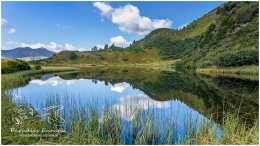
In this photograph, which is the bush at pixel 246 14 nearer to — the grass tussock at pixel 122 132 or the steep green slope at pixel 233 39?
the steep green slope at pixel 233 39

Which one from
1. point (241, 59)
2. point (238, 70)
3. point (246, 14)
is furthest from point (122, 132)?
point (246, 14)

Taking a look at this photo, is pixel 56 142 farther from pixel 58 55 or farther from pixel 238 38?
pixel 58 55

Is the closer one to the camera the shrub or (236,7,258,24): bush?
the shrub

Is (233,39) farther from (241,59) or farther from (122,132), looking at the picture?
(122,132)

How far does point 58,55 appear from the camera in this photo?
18562cm

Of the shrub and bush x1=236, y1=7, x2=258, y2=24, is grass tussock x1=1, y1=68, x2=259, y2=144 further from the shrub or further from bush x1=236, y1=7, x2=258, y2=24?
bush x1=236, y1=7, x2=258, y2=24

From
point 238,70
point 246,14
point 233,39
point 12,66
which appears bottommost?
point 238,70

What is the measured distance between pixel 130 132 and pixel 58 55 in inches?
7142

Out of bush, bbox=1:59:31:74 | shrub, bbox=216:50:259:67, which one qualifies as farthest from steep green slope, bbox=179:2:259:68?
bush, bbox=1:59:31:74

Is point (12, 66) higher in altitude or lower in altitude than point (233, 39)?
lower

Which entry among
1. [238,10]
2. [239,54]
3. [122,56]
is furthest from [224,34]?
[122,56]

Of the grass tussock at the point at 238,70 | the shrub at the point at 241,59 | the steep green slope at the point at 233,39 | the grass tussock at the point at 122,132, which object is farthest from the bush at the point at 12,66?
the steep green slope at the point at 233,39

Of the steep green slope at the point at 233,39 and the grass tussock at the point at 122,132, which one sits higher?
the steep green slope at the point at 233,39

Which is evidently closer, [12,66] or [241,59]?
[12,66]
